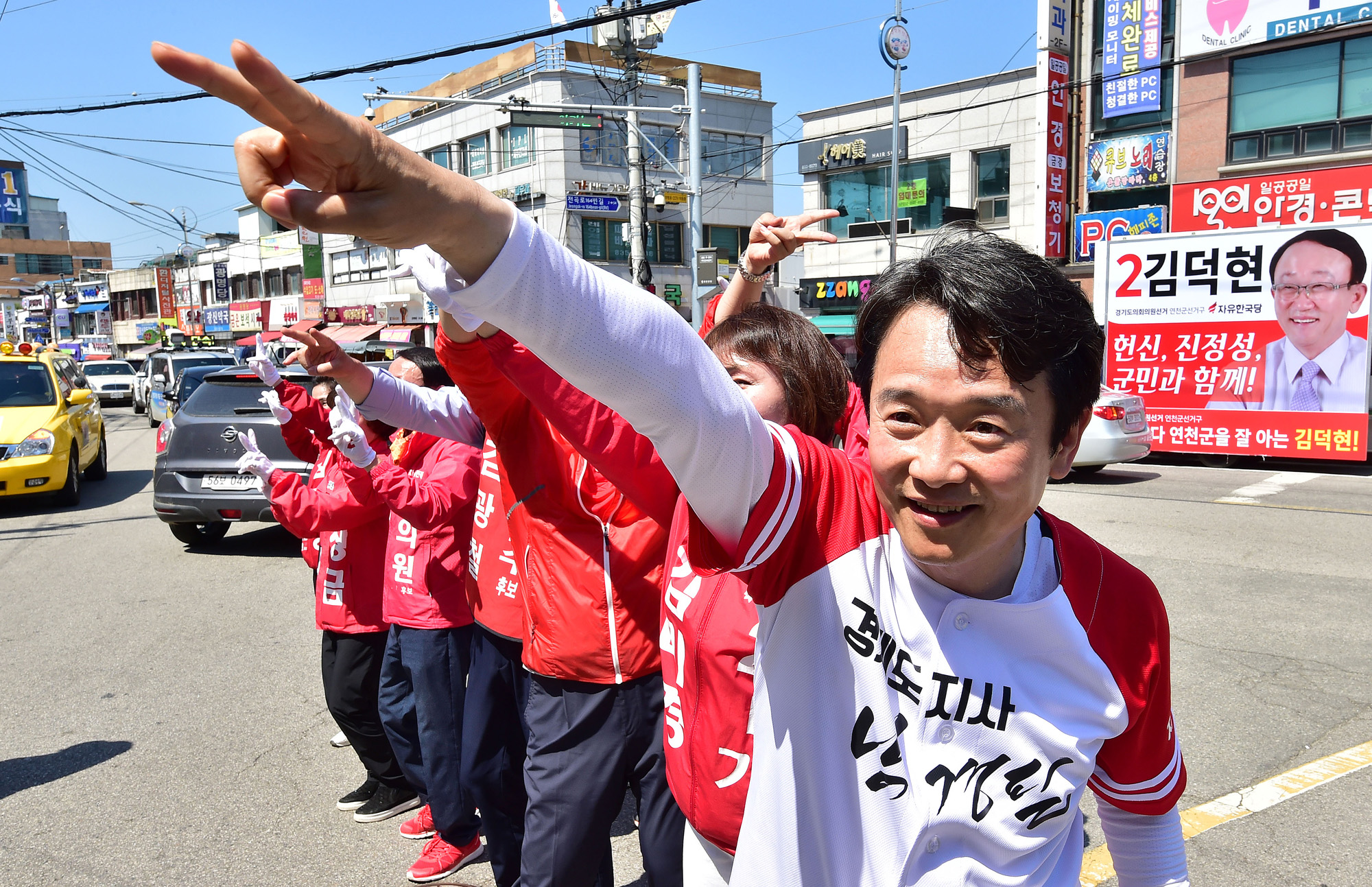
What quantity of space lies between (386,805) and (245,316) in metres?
52.3

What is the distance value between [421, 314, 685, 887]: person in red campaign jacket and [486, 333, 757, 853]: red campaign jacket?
66cm

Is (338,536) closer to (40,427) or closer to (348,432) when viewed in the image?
(348,432)

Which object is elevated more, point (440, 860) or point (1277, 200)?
point (1277, 200)

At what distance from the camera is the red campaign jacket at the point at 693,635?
163 centimetres

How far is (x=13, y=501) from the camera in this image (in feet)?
39.1

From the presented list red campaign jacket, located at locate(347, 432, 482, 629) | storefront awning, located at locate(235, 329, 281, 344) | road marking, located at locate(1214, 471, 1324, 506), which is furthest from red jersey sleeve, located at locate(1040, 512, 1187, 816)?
road marking, located at locate(1214, 471, 1324, 506)

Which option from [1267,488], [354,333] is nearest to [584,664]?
[1267,488]

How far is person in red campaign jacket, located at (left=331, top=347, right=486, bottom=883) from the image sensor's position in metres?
3.37

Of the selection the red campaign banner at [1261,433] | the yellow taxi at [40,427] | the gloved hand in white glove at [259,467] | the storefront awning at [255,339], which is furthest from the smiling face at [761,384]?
the red campaign banner at [1261,433]

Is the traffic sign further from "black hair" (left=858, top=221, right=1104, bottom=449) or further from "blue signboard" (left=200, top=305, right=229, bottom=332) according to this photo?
"blue signboard" (left=200, top=305, right=229, bottom=332)

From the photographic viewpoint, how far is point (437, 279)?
3.43ft

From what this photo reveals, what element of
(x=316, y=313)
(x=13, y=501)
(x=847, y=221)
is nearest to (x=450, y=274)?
(x=13, y=501)

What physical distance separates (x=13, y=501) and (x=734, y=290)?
12.7 metres

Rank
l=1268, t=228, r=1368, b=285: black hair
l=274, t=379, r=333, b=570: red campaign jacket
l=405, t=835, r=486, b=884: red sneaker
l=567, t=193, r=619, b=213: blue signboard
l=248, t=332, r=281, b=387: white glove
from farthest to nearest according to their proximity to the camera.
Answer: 1. l=567, t=193, r=619, b=213: blue signboard
2. l=1268, t=228, r=1368, b=285: black hair
3. l=274, t=379, r=333, b=570: red campaign jacket
4. l=248, t=332, r=281, b=387: white glove
5. l=405, t=835, r=486, b=884: red sneaker
